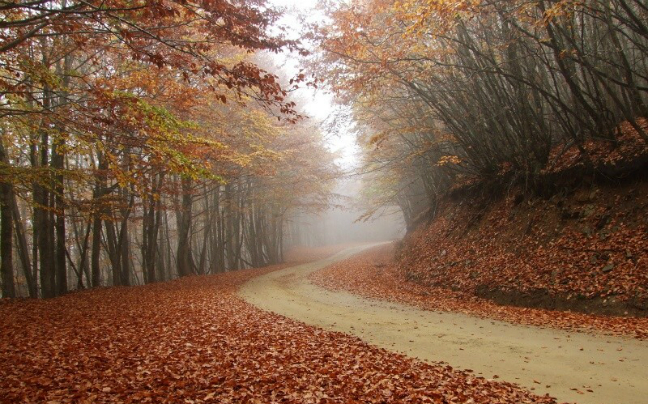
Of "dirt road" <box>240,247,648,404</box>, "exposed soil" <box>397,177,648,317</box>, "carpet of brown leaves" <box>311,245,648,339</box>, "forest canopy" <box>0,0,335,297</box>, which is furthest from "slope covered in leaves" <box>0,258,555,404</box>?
"exposed soil" <box>397,177,648,317</box>

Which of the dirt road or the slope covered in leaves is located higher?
the slope covered in leaves

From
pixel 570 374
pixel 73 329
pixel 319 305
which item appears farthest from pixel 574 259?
pixel 73 329

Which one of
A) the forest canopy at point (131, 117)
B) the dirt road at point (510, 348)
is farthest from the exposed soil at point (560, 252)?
the forest canopy at point (131, 117)

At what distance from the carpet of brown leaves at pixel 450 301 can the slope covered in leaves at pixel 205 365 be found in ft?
11.0

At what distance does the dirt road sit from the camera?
15.1 ft

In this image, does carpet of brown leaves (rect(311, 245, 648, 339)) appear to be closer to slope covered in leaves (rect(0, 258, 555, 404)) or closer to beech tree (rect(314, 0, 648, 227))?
slope covered in leaves (rect(0, 258, 555, 404))

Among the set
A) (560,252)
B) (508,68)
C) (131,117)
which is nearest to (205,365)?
(131,117)

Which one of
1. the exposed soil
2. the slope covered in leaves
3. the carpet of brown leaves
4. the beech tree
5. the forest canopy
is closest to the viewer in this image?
the slope covered in leaves

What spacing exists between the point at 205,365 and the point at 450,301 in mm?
7380

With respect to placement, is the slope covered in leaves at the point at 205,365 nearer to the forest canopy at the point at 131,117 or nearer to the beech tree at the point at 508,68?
the forest canopy at the point at 131,117

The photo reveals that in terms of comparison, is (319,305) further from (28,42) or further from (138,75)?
(28,42)

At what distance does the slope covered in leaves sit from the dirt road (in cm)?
A: 46

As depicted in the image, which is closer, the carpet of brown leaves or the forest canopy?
the forest canopy

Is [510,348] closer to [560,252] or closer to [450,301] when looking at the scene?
[450,301]
